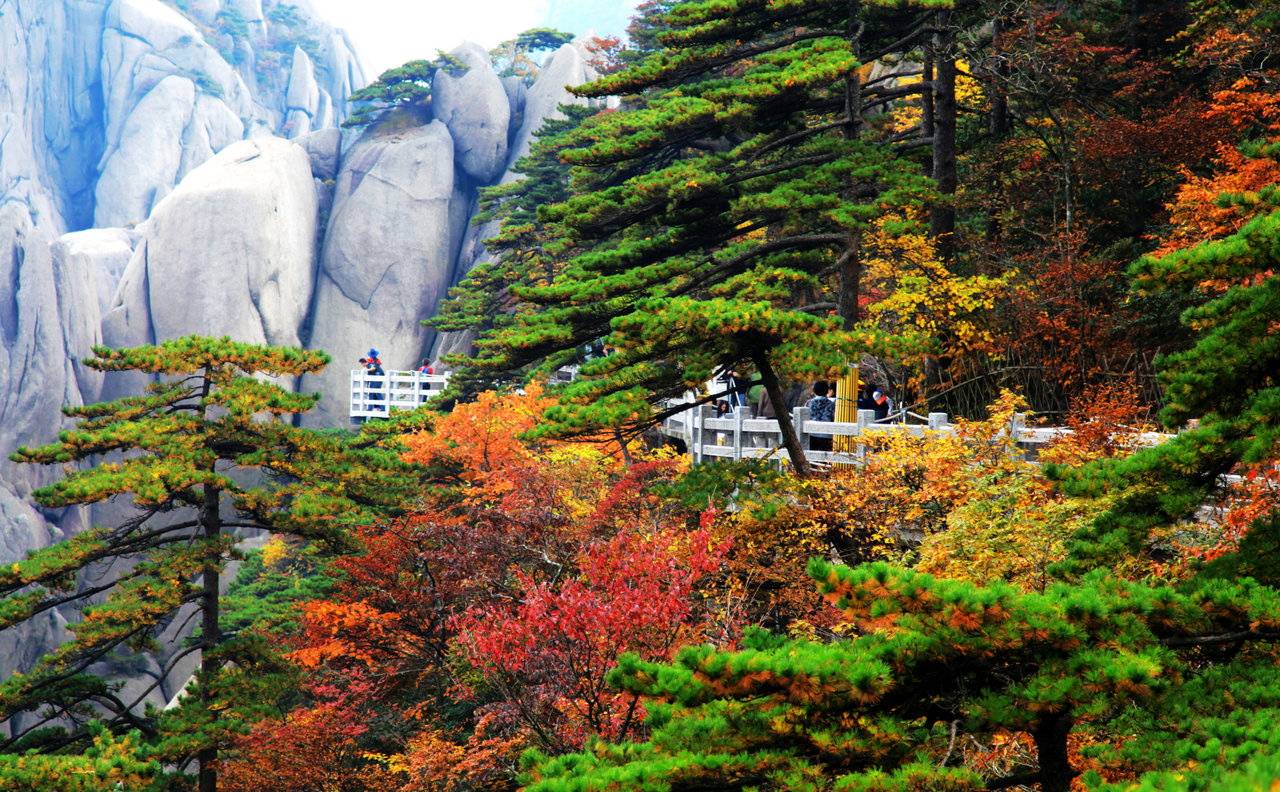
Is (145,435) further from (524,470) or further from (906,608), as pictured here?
(906,608)

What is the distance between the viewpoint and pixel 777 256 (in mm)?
12766

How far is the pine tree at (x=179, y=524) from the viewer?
10.9m

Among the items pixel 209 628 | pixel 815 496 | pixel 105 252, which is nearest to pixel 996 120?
pixel 815 496

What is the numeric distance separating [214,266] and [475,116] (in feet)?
47.6

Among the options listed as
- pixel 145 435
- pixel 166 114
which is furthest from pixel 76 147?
pixel 145 435

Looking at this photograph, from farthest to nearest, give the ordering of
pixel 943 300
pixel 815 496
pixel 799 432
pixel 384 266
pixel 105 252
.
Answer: pixel 105 252 → pixel 384 266 → pixel 943 300 → pixel 799 432 → pixel 815 496

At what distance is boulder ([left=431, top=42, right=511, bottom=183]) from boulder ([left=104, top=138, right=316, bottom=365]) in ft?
29.8

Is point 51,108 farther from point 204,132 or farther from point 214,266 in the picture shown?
point 214,266

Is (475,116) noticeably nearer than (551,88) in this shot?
Yes

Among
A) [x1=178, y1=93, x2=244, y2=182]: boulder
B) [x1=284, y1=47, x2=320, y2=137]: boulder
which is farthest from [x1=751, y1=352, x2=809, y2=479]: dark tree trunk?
[x1=284, y1=47, x2=320, y2=137]: boulder

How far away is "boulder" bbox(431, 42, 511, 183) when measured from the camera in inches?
1681

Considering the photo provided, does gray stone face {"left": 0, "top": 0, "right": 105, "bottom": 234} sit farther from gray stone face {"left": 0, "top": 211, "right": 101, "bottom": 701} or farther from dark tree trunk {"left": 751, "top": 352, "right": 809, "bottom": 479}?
dark tree trunk {"left": 751, "top": 352, "right": 809, "bottom": 479}

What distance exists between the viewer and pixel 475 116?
42.7 meters

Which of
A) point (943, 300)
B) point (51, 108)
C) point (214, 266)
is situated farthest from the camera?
point (51, 108)
